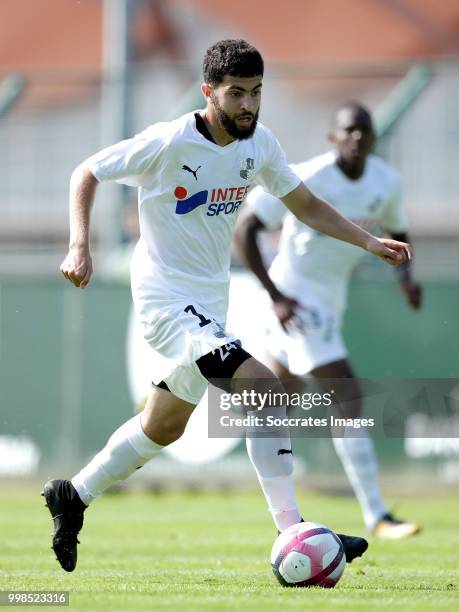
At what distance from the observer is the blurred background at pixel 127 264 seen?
13.1 m

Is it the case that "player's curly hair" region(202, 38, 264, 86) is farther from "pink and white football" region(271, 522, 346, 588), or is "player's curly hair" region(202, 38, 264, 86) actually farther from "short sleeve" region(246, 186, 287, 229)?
"short sleeve" region(246, 186, 287, 229)

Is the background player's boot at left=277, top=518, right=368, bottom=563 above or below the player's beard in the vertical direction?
below

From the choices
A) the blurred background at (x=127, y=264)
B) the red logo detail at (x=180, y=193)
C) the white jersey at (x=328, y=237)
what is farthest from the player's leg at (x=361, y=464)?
the red logo detail at (x=180, y=193)

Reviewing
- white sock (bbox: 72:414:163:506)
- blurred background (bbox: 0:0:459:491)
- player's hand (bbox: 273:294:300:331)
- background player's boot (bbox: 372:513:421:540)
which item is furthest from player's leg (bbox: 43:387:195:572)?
blurred background (bbox: 0:0:459:491)

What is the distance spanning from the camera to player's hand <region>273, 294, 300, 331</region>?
8.93m

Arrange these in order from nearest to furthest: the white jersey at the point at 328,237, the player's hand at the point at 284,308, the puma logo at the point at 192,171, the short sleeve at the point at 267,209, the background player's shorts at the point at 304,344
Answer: the puma logo at the point at 192,171 → the player's hand at the point at 284,308 → the short sleeve at the point at 267,209 → the background player's shorts at the point at 304,344 → the white jersey at the point at 328,237

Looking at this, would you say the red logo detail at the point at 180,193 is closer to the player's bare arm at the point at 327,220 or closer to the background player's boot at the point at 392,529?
the player's bare arm at the point at 327,220

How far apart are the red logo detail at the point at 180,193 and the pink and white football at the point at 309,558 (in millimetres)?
→ 1651

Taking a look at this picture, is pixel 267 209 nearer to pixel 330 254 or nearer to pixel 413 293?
pixel 330 254

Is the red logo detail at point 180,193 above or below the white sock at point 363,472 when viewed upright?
above

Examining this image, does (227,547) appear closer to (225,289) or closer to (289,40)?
(225,289)

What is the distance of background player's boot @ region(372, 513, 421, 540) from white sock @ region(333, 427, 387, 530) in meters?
0.04

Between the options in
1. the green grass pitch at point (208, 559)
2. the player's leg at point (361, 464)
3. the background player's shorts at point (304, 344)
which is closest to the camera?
the green grass pitch at point (208, 559)

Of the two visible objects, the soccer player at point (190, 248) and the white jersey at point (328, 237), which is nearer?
the soccer player at point (190, 248)
